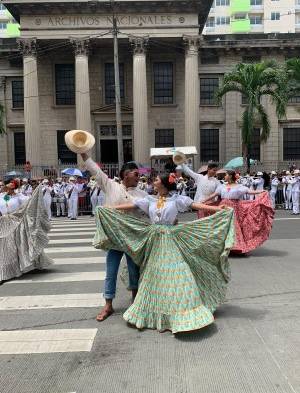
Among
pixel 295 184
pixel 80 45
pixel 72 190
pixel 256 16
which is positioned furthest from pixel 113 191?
pixel 256 16

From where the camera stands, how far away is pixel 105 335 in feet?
16.9

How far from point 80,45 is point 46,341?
1193 inches

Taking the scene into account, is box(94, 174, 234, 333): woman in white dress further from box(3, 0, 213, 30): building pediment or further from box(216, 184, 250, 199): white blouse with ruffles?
box(3, 0, 213, 30): building pediment

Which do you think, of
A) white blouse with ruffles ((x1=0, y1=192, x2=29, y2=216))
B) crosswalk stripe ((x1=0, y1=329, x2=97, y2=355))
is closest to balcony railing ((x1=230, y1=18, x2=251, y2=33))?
white blouse with ruffles ((x1=0, y1=192, x2=29, y2=216))

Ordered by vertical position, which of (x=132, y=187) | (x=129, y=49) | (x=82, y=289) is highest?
(x=129, y=49)

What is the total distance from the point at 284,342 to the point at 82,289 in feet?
10.9

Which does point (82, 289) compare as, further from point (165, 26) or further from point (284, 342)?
point (165, 26)

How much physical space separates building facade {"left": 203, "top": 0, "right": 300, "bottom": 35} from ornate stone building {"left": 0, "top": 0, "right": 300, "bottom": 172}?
48.1 meters

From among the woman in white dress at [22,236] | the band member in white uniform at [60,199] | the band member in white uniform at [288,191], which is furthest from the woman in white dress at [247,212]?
the band member in white uniform at [60,199]

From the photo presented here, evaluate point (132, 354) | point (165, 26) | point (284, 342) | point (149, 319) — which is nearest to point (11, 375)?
point (132, 354)

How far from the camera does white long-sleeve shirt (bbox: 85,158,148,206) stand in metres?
5.96

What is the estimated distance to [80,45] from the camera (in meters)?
32.8

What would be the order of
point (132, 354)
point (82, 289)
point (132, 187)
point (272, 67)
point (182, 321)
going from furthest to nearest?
1. point (272, 67)
2. point (82, 289)
3. point (132, 187)
4. point (182, 321)
5. point (132, 354)

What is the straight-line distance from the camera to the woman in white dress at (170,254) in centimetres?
509
